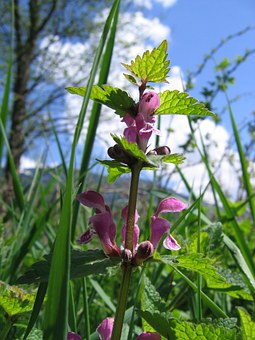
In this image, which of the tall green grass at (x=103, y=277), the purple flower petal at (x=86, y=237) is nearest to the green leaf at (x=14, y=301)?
the tall green grass at (x=103, y=277)

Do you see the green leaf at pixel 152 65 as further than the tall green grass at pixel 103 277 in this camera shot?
Yes

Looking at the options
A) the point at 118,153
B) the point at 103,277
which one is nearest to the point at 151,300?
the point at 118,153

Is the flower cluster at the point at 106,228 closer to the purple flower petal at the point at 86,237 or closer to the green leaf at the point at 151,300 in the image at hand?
the purple flower petal at the point at 86,237

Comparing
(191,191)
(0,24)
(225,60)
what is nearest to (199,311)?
(191,191)

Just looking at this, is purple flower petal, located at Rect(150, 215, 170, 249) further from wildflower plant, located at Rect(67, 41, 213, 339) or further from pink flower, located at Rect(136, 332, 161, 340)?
pink flower, located at Rect(136, 332, 161, 340)

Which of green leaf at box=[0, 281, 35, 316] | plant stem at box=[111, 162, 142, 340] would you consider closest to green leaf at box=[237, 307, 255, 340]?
plant stem at box=[111, 162, 142, 340]

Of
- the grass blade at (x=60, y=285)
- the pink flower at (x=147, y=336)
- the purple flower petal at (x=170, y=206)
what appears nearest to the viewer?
the grass blade at (x=60, y=285)

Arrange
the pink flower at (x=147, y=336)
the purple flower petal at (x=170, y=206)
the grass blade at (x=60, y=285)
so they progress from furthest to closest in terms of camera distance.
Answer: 1. the purple flower petal at (x=170, y=206)
2. the pink flower at (x=147, y=336)
3. the grass blade at (x=60, y=285)
